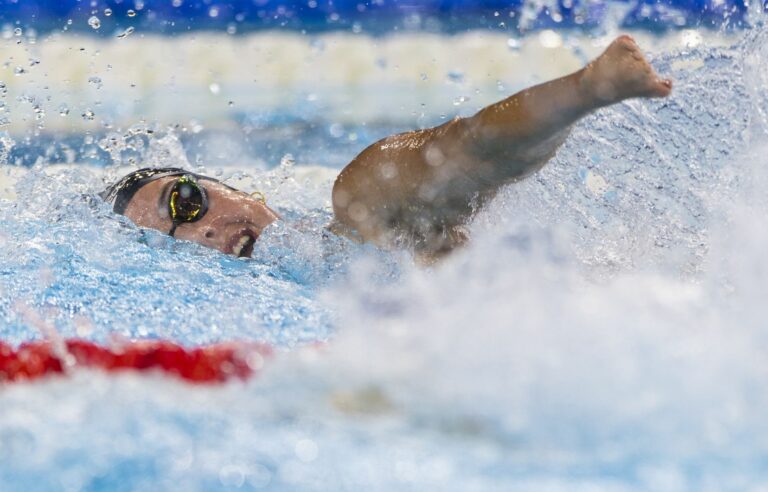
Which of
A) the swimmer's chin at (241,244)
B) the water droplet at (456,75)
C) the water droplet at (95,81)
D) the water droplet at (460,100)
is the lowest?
the swimmer's chin at (241,244)

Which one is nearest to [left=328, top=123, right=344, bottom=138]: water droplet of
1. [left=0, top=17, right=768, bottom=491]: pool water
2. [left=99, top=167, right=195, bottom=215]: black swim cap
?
[left=0, top=17, right=768, bottom=491]: pool water

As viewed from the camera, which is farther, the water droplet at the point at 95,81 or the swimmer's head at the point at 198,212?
the water droplet at the point at 95,81

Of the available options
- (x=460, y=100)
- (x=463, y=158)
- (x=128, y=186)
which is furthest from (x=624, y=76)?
(x=460, y=100)

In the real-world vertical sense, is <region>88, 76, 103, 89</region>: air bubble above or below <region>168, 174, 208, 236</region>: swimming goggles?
above

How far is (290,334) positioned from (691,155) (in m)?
0.87

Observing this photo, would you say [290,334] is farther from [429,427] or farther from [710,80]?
[710,80]

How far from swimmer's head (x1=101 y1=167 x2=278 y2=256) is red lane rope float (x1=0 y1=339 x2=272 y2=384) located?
669 millimetres

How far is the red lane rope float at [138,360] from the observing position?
3.22 ft

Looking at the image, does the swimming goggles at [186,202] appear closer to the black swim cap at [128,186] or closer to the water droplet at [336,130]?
the black swim cap at [128,186]

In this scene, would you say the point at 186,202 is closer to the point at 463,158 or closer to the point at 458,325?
the point at 463,158

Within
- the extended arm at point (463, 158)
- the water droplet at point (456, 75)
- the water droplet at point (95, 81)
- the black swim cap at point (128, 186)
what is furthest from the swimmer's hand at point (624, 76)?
the water droplet at point (95, 81)

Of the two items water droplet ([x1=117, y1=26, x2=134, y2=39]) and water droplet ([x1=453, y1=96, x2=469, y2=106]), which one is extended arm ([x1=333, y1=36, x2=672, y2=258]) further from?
water droplet ([x1=117, y1=26, x2=134, y2=39])

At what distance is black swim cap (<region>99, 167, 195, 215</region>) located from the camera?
180 cm

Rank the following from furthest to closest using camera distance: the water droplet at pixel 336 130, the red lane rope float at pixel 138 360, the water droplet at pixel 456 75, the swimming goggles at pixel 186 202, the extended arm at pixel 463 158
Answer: the water droplet at pixel 456 75 < the water droplet at pixel 336 130 < the swimming goggles at pixel 186 202 < the extended arm at pixel 463 158 < the red lane rope float at pixel 138 360
